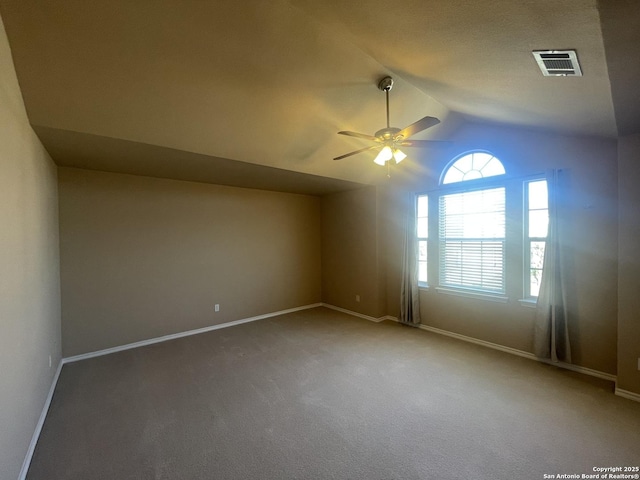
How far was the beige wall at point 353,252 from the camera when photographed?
4.91 meters

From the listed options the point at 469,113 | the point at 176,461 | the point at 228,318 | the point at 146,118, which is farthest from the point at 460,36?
the point at 228,318

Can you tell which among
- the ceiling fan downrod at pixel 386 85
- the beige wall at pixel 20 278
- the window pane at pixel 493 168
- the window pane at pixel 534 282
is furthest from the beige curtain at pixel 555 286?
the beige wall at pixel 20 278

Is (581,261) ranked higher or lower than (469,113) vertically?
lower

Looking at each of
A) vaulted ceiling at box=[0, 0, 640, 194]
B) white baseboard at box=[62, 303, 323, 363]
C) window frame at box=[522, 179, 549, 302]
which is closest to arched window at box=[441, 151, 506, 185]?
window frame at box=[522, 179, 549, 302]

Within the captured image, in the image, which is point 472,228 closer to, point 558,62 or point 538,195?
point 538,195

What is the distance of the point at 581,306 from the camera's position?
300 centimetres

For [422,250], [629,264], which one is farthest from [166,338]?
[629,264]

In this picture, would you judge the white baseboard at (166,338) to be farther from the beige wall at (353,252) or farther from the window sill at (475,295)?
the window sill at (475,295)

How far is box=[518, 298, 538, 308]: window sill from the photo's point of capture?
131 inches

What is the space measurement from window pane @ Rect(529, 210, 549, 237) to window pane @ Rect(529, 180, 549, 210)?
0.25 feet

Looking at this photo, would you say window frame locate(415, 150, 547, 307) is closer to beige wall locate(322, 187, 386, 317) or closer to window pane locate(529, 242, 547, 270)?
window pane locate(529, 242, 547, 270)

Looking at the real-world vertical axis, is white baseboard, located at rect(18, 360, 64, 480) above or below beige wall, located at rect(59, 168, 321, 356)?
below

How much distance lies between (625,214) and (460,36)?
2424mm

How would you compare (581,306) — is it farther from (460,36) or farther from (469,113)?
(460,36)
